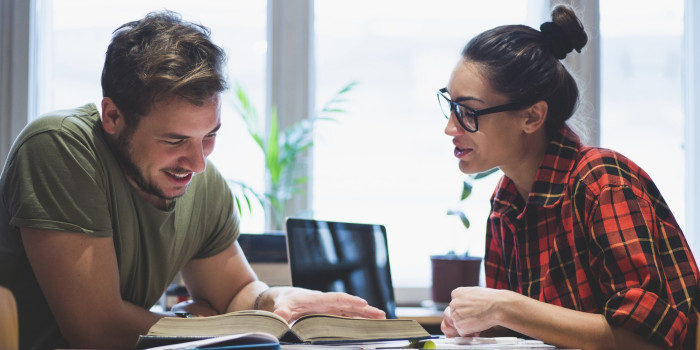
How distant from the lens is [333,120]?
2.99m

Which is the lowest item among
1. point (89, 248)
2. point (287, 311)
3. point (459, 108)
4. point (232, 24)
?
point (287, 311)

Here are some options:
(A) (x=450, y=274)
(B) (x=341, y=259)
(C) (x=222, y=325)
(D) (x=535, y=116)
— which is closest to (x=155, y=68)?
(C) (x=222, y=325)

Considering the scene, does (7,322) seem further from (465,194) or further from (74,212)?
(465,194)

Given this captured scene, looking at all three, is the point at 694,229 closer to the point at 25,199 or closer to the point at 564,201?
the point at 564,201

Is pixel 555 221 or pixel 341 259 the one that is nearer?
pixel 555 221

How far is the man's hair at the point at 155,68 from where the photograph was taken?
139cm

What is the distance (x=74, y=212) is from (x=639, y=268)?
108 centimetres

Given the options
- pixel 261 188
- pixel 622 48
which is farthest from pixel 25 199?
pixel 622 48

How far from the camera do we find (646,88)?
10.4 ft

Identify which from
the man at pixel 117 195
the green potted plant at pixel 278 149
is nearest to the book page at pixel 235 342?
the man at pixel 117 195

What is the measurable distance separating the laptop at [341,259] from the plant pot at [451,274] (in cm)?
68

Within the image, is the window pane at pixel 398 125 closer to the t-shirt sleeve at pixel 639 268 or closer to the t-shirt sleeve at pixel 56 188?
the t-shirt sleeve at pixel 639 268

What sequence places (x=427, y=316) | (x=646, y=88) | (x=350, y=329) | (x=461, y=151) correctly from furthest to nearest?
(x=646, y=88) → (x=427, y=316) → (x=461, y=151) → (x=350, y=329)

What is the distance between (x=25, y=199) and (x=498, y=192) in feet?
3.57
